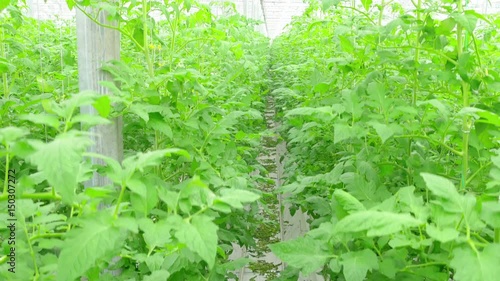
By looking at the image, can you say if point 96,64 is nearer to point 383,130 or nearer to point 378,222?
point 383,130

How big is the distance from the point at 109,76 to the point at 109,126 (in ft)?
0.60

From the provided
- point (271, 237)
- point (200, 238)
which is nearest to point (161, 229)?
point (200, 238)

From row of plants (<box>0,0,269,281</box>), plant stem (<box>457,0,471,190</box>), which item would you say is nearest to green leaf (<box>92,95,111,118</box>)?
row of plants (<box>0,0,269,281</box>)

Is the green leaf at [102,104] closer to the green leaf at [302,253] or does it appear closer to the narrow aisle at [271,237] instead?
the green leaf at [302,253]

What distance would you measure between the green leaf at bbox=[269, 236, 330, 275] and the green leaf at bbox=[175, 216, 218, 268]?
0.41m

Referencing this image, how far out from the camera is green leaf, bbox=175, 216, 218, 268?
3.20ft

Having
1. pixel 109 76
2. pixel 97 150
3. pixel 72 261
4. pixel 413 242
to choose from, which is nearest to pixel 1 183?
pixel 97 150

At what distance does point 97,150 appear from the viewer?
1976 mm

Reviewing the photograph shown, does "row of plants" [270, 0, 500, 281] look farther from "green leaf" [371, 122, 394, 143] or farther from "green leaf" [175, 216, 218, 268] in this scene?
"green leaf" [175, 216, 218, 268]

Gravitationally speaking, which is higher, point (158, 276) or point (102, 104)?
point (102, 104)

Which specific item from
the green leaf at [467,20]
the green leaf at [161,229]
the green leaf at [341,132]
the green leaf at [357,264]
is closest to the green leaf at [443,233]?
the green leaf at [357,264]

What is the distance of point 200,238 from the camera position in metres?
0.99

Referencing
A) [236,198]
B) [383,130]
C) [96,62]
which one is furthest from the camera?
[96,62]

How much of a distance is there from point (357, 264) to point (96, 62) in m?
1.19
